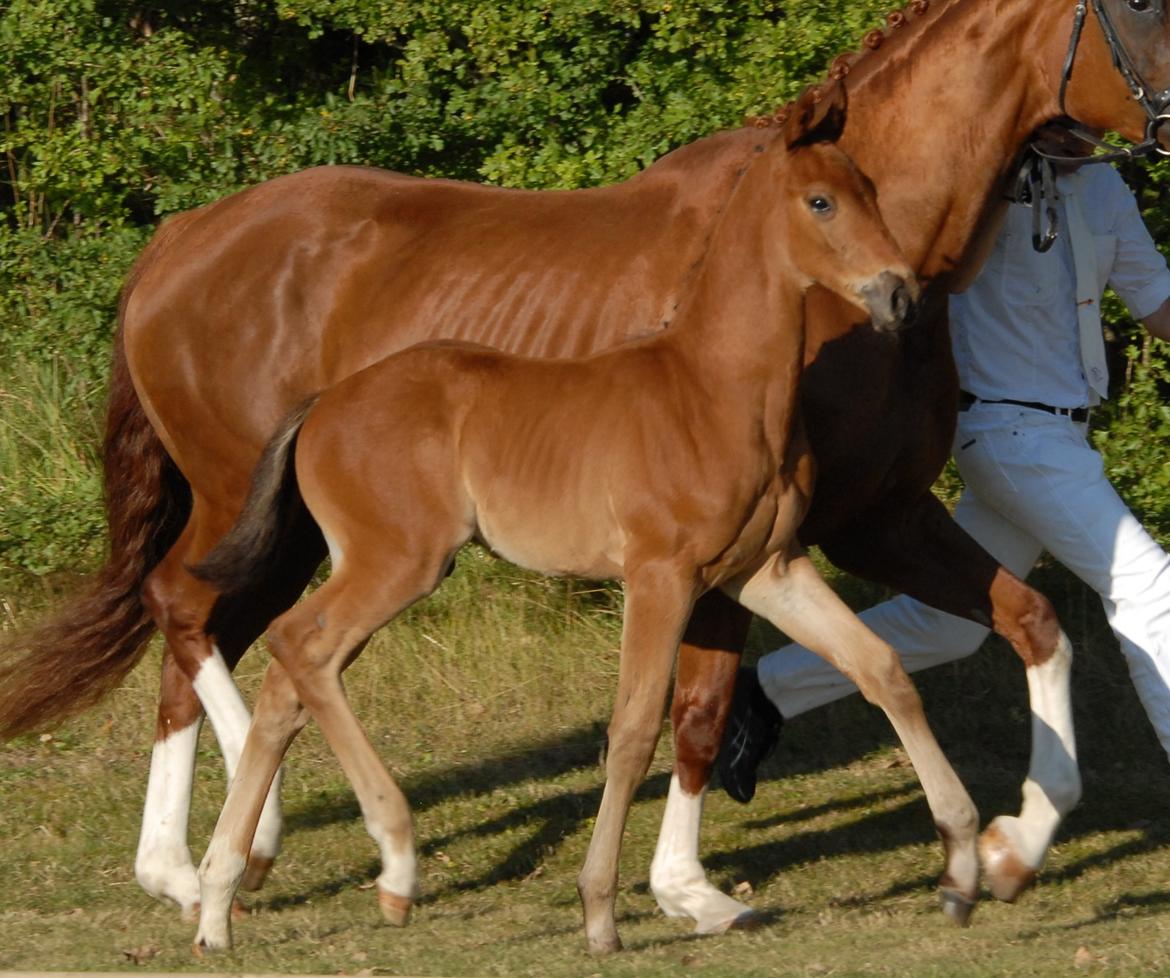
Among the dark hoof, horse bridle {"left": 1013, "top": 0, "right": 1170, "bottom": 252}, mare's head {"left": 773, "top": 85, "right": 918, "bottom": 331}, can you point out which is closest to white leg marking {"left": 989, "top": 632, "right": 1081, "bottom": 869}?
the dark hoof

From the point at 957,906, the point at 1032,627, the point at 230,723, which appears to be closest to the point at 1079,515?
the point at 1032,627

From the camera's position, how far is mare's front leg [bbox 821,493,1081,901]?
4.88 meters

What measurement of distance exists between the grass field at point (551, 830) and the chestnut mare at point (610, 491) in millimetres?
305

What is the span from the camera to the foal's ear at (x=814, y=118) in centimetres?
416

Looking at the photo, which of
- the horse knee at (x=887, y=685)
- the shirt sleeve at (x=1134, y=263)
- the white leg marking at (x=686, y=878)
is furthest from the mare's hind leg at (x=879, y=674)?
the shirt sleeve at (x=1134, y=263)

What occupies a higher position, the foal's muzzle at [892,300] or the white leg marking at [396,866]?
the foal's muzzle at [892,300]

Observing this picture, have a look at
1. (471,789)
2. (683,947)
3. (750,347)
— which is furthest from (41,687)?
(750,347)

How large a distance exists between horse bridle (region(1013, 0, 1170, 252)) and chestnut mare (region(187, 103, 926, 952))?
0.71 m

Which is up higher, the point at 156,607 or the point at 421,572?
the point at 421,572

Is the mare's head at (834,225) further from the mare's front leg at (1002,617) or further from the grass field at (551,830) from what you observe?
the grass field at (551,830)

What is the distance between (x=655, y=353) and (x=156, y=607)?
6.70 feet

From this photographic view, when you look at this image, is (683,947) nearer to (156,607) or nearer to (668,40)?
(156,607)

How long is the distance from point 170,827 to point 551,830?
1.29 metres

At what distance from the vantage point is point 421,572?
173 inches
